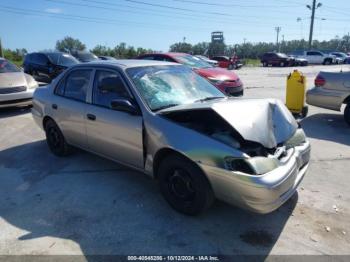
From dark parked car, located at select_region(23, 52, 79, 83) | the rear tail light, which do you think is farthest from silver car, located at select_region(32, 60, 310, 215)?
dark parked car, located at select_region(23, 52, 79, 83)

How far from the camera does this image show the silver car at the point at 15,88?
27.3ft

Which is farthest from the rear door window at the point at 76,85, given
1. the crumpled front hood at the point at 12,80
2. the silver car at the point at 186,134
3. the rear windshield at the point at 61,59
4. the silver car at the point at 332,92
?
the rear windshield at the point at 61,59

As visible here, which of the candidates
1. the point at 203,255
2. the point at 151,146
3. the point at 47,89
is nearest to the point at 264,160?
the point at 203,255

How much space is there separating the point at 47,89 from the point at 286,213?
13.5 feet

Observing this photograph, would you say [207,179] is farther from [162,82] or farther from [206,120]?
[162,82]

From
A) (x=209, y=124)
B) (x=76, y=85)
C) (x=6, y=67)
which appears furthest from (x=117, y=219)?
(x=6, y=67)

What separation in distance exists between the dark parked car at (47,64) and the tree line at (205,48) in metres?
9.02

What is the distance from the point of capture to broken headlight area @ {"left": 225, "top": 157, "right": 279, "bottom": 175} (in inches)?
113

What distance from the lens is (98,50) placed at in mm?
51031

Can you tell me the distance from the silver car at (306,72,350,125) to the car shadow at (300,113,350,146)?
339mm

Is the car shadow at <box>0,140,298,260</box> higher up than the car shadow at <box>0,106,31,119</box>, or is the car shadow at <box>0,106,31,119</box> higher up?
the car shadow at <box>0,106,31,119</box>

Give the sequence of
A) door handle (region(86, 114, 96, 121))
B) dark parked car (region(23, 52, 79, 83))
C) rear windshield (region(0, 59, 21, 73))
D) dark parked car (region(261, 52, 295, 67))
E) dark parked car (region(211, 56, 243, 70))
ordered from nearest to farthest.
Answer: door handle (region(86, 114, 96, 121)), rear windshield (region(0, 59, 21, 73)), dark parked car (region(23, 52, 79, 83)), dark parked car (region(211, 56, 243, 70)), dark parked car (region(261, 52, 295, 67))

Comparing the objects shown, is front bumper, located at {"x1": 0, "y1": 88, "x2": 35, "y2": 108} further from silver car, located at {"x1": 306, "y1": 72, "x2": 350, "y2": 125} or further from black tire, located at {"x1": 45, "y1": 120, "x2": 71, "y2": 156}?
silver car, located at {"x1": 306, "y1": 72, "x2": 350, "y2": 125}

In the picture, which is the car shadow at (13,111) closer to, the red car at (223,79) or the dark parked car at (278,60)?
the red car at (223,79)
